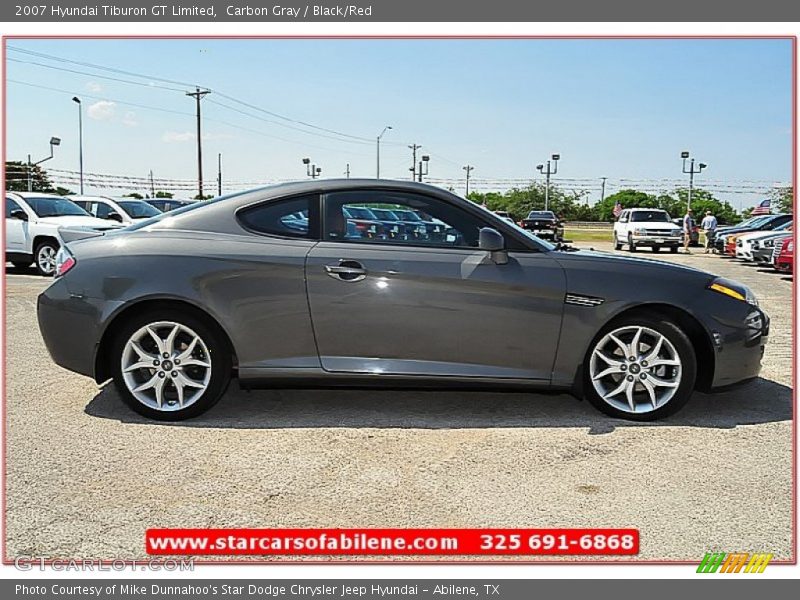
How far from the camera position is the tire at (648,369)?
502 cm

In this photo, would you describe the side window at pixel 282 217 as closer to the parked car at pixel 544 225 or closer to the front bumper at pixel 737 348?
the front bumper at pixel 737 348

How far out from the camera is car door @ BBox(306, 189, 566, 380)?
490 cm

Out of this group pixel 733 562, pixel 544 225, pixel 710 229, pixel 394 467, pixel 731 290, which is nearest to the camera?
pixel 733 562

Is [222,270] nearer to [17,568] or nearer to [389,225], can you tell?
[389,225]

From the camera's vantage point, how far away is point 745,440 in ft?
15.5

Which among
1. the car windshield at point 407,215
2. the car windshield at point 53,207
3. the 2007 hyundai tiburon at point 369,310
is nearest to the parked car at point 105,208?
the car windshield at point 53,207

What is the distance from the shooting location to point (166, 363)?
16.3ft

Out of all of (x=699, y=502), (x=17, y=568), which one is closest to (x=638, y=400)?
(x=699, y=502)

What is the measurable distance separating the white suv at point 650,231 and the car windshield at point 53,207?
19975mm

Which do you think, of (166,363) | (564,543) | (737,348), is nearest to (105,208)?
(166,363)

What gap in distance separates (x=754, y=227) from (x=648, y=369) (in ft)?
73.7

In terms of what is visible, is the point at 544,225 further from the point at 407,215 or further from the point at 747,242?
the point at 407,215

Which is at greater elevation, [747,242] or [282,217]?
[282,217]

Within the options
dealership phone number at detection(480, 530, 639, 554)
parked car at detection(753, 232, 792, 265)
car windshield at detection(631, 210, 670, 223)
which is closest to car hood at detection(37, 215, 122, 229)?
dealership phone number at detection(480, 530, 639, 554)
